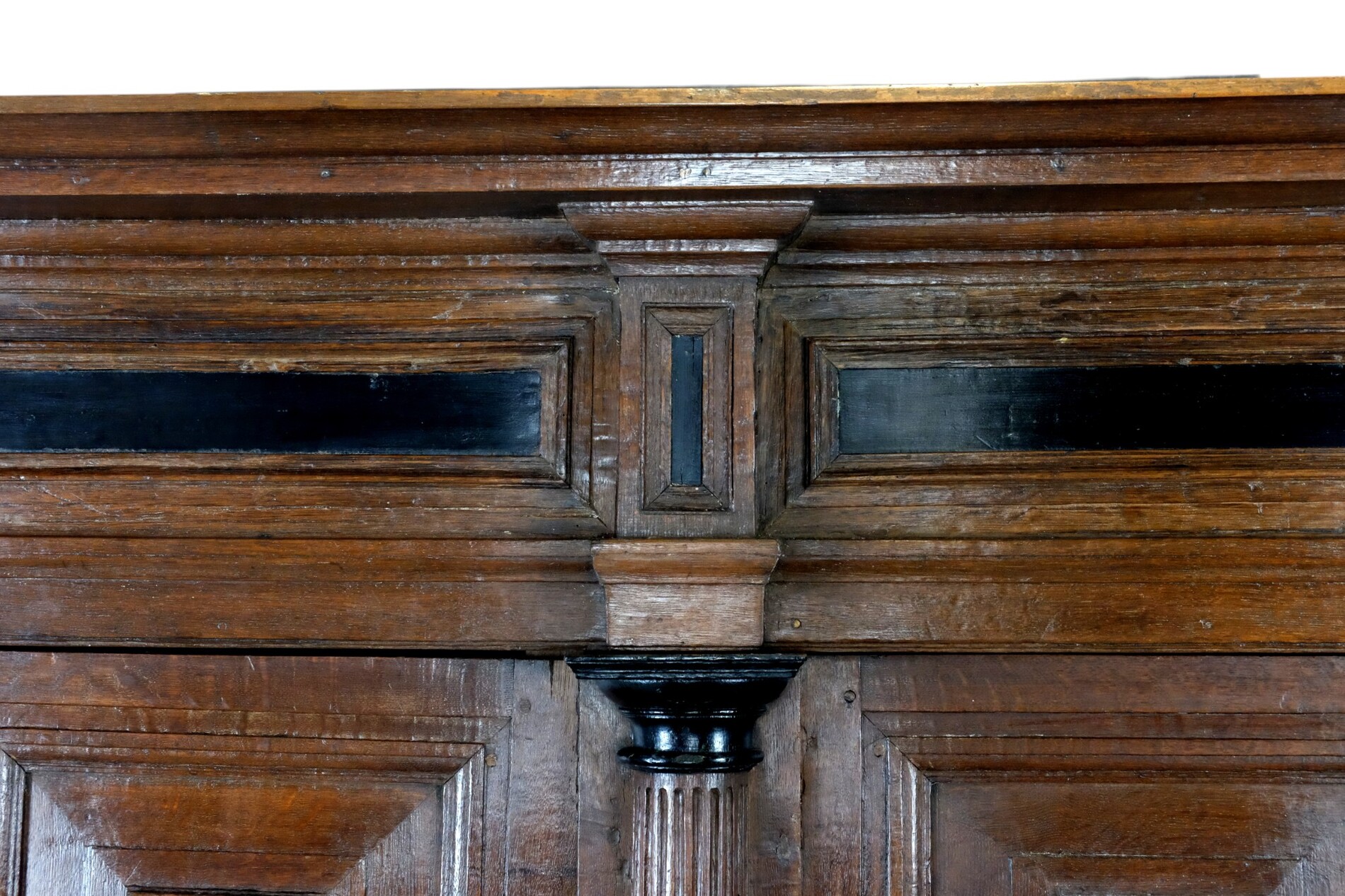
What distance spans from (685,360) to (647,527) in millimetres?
189

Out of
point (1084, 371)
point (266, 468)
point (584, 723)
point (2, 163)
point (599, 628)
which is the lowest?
point (584, 723)

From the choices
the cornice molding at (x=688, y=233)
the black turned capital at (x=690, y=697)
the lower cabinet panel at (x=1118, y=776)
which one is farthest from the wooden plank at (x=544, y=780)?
the cornice molding at (x=688, y=233)

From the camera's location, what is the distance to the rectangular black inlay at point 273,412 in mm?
1346

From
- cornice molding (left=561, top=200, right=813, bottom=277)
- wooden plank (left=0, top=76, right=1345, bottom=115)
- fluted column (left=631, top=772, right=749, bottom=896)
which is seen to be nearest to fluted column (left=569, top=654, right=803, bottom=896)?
fluted column (left=631, top=772, right=749, bottom=896)

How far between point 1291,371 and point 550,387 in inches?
33.3

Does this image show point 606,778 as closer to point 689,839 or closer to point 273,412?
point 689,839

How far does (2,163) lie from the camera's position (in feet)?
4.16

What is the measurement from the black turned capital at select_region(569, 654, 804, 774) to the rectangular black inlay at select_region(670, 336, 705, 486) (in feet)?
0.65

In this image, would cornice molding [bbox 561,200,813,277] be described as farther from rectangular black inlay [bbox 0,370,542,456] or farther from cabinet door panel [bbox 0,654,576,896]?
cabinet door panel [bbox 0,654,576,896]

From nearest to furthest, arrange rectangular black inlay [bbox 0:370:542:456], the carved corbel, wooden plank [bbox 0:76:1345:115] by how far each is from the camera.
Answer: wooden plank [bbox 0:76:1345:115]
the carved corbel
rectangular black inlay [bbox 0:370:542:456]

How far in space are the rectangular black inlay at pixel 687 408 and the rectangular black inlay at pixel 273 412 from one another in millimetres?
178

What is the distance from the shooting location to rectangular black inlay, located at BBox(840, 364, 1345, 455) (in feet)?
4.29

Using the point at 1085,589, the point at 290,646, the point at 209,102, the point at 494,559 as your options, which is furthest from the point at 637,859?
the point at 209,102

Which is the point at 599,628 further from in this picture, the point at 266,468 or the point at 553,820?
the point at 266,468
